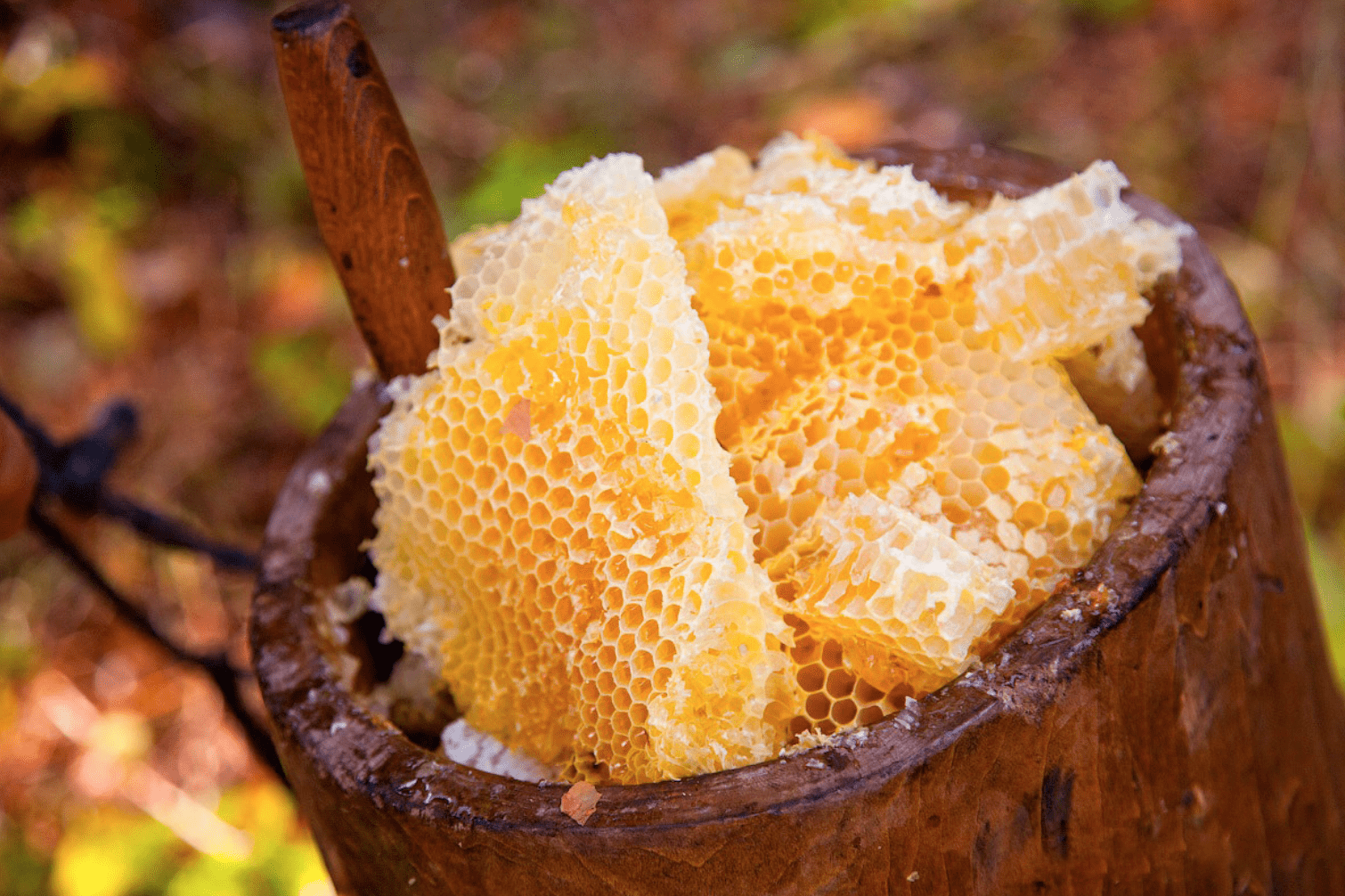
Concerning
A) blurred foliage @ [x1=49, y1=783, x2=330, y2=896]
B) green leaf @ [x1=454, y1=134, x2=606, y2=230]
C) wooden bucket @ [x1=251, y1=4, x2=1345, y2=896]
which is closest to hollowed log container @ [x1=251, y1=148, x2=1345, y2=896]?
wooden bucket @ [x1=251, y1=4, x2=1345, y2=896]

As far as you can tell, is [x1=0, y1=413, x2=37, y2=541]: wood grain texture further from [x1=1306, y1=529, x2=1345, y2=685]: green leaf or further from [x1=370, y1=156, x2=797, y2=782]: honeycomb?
[x1=1306, y1=529, x2=1345, y2=685]: green leaf

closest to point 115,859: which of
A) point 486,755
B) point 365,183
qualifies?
point 486,755

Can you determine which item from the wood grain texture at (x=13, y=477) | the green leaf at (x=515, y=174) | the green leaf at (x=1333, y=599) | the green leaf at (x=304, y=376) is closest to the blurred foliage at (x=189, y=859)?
the wood grain texture at (x=13, y=477)

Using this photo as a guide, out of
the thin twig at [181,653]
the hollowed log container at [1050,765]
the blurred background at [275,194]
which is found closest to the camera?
the hollowed log container at [1050,765]

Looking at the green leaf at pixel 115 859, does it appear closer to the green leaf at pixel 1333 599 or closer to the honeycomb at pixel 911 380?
the honeycomb at pixel 911 380

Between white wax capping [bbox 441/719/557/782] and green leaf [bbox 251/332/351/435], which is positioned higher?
white wax capping [bbox 441/719/557/782]

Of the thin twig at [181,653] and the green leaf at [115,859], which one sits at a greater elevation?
the thin twig at [181,653]
